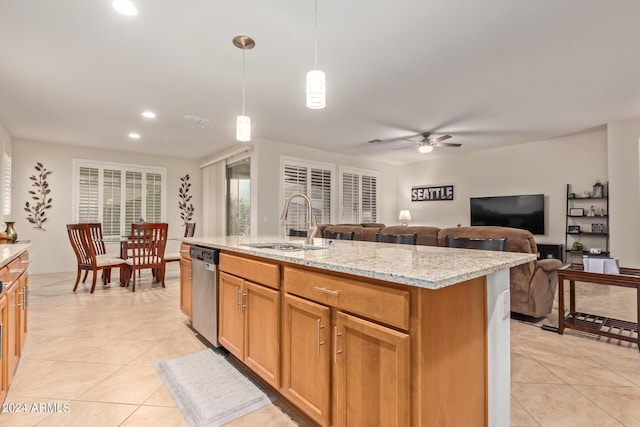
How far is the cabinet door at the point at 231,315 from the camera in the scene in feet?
6.52

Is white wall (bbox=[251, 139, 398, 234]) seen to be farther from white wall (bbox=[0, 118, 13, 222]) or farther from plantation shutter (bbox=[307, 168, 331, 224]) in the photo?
white wall (bbox=[0, 118, 13, 222])

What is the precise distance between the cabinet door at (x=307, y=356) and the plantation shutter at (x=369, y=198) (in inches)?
239

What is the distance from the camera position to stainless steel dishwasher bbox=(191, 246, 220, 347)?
91.4 inches

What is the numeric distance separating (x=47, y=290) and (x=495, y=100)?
6.76 metres

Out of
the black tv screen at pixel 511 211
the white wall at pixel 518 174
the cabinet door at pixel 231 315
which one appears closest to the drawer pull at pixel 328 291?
the cabinet door at pixel 231 315

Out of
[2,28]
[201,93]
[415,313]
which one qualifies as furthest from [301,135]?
[415,313]

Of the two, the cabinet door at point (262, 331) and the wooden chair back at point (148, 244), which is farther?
the wooden chair back at point (148, 244)

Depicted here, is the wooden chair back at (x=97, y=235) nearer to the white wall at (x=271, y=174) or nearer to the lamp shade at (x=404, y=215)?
the white wall at (x=271, y=174)

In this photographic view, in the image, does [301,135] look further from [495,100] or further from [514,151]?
[514,151]

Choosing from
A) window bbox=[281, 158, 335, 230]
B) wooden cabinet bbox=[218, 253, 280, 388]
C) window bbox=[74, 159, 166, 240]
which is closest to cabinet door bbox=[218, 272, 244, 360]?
wooden cabinet bbox=[218, 253, 280, 388]

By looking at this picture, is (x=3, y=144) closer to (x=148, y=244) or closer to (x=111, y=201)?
(x=111, y=201)

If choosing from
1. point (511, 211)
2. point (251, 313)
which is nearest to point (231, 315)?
point (251, 313)

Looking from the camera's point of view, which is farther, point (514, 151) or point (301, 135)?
point (514, 151)

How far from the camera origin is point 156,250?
4617mm
